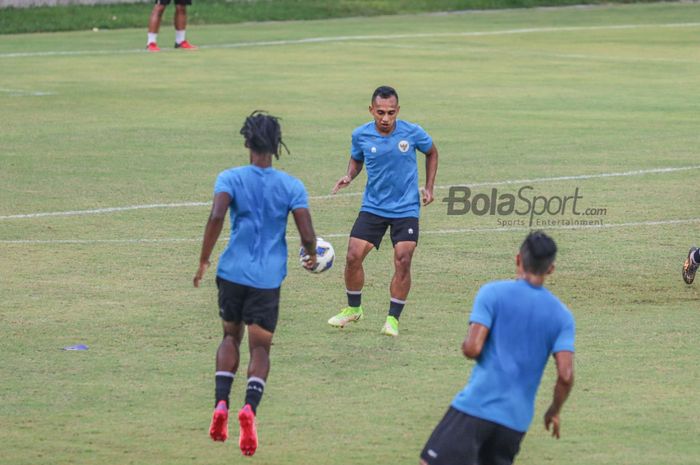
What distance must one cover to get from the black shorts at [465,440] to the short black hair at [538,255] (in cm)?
80

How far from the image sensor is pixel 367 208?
13531 millimetres

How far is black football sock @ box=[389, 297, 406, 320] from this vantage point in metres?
13.2

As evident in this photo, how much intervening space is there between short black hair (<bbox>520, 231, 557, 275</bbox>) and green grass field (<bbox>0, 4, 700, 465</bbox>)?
2286mm

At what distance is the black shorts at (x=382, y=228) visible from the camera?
1336 cm

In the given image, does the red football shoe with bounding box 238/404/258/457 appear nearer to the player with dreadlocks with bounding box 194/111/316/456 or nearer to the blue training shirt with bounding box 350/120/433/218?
the player with dreadlocks with bounding box 194/111/316/456

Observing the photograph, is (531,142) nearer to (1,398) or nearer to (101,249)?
(101,249)

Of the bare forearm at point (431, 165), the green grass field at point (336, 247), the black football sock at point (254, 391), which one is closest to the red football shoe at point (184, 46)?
the green grass field at point (336, 247)

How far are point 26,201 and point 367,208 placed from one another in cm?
796

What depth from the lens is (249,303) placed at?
10211 mm

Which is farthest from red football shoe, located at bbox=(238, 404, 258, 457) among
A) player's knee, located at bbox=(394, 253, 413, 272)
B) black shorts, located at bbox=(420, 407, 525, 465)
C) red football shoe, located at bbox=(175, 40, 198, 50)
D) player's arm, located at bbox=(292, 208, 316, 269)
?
red football shoe, located at bbox=(175, 40, 198, 50)

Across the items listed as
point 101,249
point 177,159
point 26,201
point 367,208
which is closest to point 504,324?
point 367,208

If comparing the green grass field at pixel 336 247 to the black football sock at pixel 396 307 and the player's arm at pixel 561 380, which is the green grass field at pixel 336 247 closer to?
the black football sock at pixel 396 307

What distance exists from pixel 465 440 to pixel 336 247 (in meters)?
9.47

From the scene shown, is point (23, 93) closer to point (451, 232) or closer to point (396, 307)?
point (451, 232)
